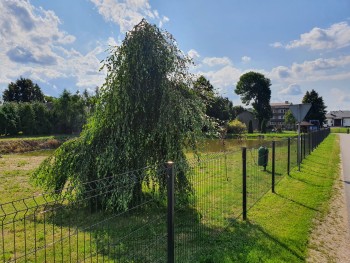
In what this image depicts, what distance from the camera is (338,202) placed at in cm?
752

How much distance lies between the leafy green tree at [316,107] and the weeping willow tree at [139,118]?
2885 inches

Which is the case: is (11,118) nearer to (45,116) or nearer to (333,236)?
(45,116)

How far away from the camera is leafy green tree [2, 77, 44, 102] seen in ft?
234

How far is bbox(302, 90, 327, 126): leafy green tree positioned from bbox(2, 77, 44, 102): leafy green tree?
2690 inches

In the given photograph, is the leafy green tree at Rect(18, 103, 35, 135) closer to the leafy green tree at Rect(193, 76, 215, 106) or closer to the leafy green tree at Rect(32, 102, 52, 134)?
the leafy green tree at Rect(32, 102, 52, 134)

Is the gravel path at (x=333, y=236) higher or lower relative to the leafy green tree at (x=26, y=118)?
lower

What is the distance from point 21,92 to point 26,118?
40014mm

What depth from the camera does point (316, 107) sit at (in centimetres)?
7394

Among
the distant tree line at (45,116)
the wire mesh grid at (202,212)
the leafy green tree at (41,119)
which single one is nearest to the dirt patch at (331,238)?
the wire mesh grid at (202,212)

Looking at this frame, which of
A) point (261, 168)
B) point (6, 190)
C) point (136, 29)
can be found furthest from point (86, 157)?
point (261, 168)

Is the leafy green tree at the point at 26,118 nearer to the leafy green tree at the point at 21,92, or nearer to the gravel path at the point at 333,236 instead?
the leafy green tree at the point at 21,92

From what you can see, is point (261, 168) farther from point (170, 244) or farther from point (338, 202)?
point (170, 244)

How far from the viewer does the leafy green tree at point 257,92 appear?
2621 inches

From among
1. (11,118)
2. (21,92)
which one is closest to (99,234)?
(11,118)
